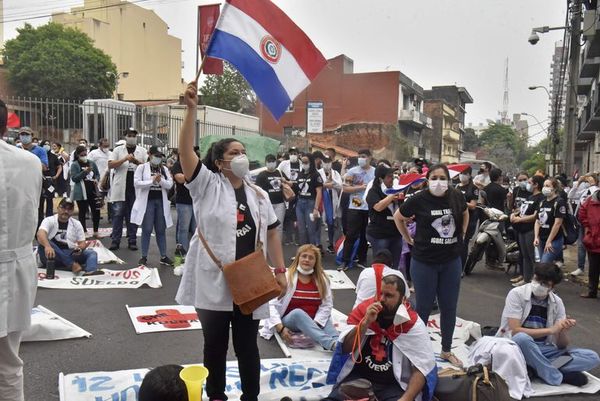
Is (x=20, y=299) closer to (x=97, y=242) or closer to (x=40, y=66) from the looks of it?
(x=97, y=242)

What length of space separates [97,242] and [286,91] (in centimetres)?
608

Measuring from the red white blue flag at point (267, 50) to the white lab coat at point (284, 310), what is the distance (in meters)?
1.95

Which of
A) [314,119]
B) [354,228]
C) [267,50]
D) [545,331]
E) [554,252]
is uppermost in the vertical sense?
[314,119]

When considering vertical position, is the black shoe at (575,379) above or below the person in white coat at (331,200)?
below

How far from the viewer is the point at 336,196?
35.5 ft

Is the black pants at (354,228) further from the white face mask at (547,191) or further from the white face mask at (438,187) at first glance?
the white face mask at (438,187)

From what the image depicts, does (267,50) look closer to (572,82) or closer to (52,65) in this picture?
(572,82)

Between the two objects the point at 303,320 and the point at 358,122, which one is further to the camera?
the point at 358,122

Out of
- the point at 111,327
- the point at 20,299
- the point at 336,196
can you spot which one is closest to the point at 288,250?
the point at 336,196

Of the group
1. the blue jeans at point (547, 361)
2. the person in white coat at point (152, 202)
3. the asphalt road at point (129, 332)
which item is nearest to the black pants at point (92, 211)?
the asphalt road at point (129, 332)

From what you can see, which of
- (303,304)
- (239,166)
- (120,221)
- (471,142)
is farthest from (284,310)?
(471,142)

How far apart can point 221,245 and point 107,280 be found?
463 cm

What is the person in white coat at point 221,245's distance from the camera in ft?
10.6

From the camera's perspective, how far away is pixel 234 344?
338 cm
